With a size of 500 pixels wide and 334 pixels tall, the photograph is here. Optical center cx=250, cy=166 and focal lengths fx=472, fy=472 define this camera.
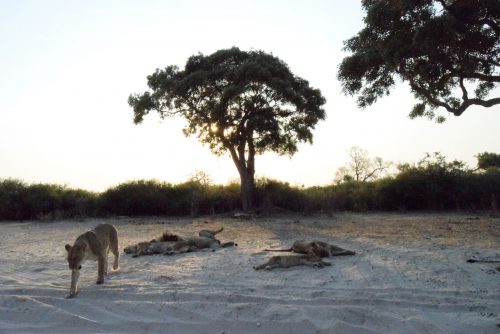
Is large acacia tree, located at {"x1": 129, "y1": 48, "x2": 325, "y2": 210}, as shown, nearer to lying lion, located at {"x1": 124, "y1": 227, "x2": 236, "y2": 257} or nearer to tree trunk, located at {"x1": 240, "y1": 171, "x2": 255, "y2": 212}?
tree trunk, located at {"x1": 240, "y1": 171, "x2": 255, "y2": 212}

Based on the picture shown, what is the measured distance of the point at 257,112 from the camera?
66.4 ft

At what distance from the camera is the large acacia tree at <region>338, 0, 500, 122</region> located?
1222 cm

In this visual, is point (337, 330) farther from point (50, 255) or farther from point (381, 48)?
point (381, 48)

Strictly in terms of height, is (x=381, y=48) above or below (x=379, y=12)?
below

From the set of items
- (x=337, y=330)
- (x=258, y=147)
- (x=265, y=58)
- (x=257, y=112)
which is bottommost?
(x=337, y=330)

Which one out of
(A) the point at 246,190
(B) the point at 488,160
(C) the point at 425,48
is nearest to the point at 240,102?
(A) the point at 246,190

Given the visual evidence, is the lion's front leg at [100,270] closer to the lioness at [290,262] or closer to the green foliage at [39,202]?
the lioness at [290,262]

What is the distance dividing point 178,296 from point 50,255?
4.72 meters

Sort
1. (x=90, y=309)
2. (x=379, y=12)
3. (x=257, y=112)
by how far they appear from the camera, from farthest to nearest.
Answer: (x=257, y=112) < (x=379, y=12) < (x=90, y=309)

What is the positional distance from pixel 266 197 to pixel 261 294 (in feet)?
46.5

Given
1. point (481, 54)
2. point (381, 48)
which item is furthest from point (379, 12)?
point (481, 54)

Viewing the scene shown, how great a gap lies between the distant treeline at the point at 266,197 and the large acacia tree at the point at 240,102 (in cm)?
150

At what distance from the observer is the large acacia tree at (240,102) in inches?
784

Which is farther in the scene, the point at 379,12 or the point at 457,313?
the point at 379,12
